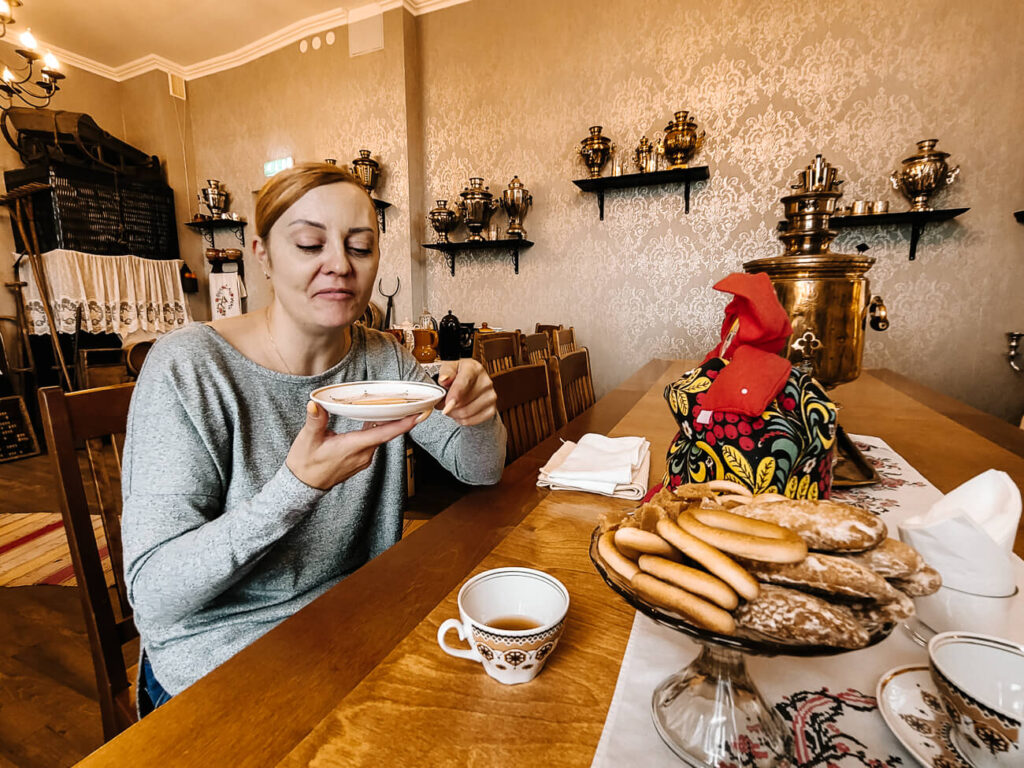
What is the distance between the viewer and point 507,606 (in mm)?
541

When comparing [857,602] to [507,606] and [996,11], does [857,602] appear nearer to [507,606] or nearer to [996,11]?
[507,606]

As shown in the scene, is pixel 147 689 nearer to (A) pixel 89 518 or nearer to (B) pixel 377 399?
(A) pixel 89 518

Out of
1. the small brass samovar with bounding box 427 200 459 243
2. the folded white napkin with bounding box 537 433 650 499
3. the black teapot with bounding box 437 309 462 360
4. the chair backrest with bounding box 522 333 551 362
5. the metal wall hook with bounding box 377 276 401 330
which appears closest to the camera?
the folded white napkin with bounding box 537 433 650 499

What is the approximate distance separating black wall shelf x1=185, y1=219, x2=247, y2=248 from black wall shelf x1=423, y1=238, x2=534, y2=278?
2504 mm

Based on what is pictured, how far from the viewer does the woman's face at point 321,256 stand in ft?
3.07

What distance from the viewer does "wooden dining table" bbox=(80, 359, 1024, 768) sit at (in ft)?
1.32

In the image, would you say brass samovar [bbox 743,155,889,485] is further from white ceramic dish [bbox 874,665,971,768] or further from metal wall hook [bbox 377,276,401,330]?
metal wall hook [bbox 377,276,401,330]

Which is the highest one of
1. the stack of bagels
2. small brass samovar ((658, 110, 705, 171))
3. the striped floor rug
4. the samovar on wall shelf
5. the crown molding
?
the crown molding

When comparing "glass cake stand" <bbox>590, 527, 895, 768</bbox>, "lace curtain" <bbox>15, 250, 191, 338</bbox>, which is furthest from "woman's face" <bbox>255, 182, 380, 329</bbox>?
"lace curtain" <bbox>15, 250, 191, 338</bbox>

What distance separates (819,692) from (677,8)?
14.4 ft

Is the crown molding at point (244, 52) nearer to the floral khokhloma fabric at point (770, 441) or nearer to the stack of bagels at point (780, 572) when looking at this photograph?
the floral khokhloma fabric at point (770, 441)

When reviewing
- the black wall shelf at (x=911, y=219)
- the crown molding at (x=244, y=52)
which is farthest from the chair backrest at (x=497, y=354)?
the crown molding at (x=244, y=52)

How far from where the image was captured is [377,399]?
0.72 m

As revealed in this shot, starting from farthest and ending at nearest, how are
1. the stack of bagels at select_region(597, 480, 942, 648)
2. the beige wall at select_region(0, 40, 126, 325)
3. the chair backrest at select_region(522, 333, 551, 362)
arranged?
the beige wall at select_region(0, 40, 126, 325)
the chair backrest at select_region(522, 333, 551, 362)
the stack of bagels at select_region(597, 480, 942, 648)
